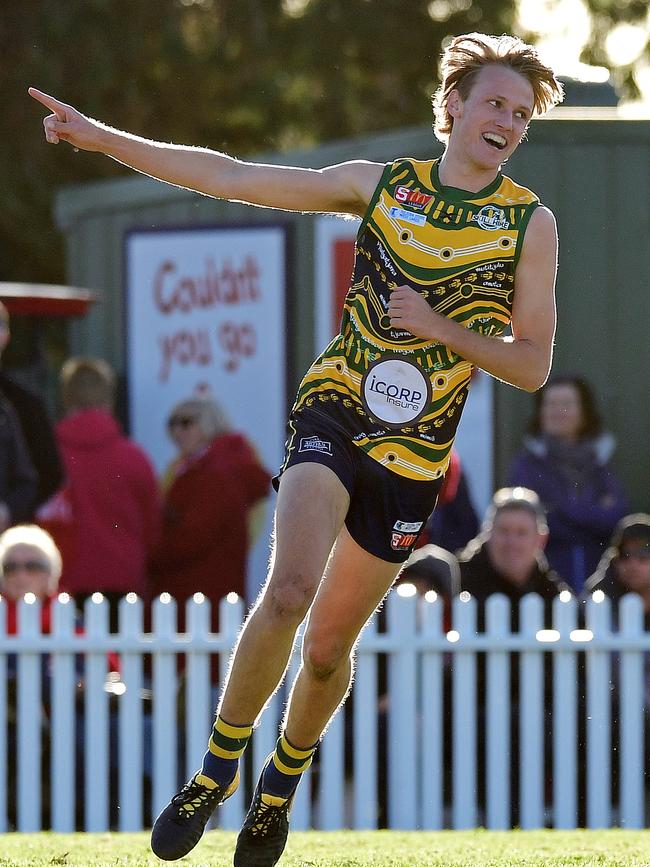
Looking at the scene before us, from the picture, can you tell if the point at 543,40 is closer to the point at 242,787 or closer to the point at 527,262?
the point at 242,787

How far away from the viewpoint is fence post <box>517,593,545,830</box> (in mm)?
7824

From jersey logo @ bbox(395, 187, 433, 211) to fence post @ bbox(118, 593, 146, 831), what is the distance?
3379 millimetres

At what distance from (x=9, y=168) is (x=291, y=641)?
15.2 m

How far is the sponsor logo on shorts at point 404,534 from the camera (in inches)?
198

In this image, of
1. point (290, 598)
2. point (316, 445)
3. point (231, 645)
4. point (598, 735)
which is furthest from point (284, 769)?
point (598, 735)

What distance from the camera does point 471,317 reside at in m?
4.96

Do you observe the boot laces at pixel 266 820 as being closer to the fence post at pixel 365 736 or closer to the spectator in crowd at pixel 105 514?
the fence post at pixel 365 736

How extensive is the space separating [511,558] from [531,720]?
2.67 feet

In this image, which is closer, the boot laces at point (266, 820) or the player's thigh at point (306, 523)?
the player's thigh at point (306, 523)

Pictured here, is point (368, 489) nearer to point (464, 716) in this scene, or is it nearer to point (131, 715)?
point (464, 716)

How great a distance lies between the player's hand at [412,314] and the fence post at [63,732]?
3416 millimetres

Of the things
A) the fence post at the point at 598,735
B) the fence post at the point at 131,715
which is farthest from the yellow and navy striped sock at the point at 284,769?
the fence post at the point at 598,735

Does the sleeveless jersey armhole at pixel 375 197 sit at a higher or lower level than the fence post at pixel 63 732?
higher

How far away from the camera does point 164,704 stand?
7.88 meters
